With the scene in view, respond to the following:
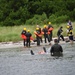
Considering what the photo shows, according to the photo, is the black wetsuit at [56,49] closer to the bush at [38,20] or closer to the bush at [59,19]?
the bush at [38,20]

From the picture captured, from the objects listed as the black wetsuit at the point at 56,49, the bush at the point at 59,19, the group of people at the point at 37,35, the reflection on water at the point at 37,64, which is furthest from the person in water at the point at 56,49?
the bush at the point at 59,19

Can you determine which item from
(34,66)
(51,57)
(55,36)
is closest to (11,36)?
(55,36)

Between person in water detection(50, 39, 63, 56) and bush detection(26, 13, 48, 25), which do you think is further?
bush detection(26, 13, 48, 25)

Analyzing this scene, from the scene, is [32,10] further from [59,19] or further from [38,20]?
[59,19]

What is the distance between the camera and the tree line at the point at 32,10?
69.5 metres

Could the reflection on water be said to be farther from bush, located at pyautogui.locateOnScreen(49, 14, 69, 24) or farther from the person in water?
bush, located at pyautogui.locateOnScreen(49, 14, 69, 24)

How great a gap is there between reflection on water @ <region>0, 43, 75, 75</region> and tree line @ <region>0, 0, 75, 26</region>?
3380 centimetres

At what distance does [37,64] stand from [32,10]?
44715 millimetres

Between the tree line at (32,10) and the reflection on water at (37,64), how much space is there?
33.8 meters

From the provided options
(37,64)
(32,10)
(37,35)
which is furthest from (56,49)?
(32,10)

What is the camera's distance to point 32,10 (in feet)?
240

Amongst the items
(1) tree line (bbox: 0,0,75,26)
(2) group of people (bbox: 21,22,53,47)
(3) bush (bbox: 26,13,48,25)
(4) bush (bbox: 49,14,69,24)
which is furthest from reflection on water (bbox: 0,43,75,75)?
(1) tree line (bbox: 0,0,75,26)

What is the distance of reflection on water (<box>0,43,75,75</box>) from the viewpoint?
2548 centimetres

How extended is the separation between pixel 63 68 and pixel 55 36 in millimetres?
22818
